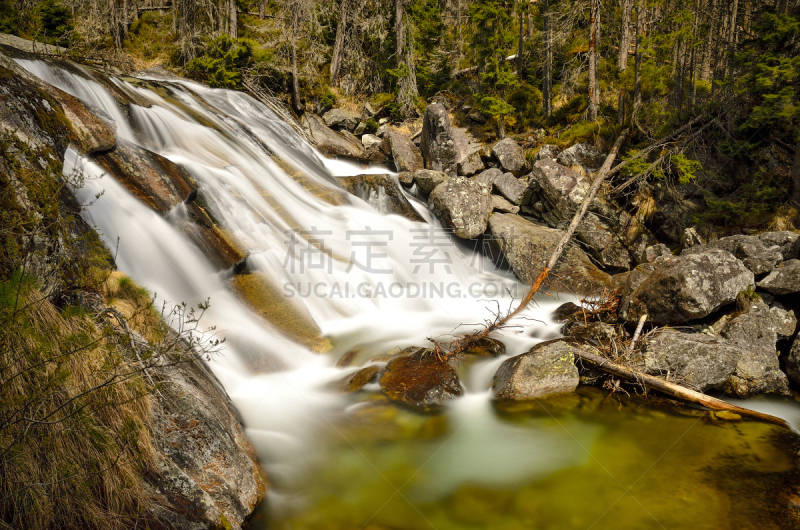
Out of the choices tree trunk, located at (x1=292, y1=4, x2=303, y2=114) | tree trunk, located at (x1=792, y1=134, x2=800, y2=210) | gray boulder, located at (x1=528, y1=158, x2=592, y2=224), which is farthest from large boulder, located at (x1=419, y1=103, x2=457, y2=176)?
tree trunk, located at (x1=792, y1=134, x2=800, y2=210)

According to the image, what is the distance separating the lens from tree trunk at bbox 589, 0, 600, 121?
13.3 m

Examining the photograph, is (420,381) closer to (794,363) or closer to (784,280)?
(794,363)

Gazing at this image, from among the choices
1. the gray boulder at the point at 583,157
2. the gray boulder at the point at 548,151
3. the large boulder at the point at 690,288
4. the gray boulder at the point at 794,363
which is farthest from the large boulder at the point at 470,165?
the gray boulder at the point at 794,363

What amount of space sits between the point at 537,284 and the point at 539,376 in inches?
123

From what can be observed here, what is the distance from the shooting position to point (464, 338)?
25.2 ft

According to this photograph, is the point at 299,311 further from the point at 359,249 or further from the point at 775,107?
the point at 775,107

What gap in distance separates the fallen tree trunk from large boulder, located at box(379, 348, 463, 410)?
1928mm

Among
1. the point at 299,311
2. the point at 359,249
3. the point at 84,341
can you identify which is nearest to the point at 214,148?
the point at 359,249

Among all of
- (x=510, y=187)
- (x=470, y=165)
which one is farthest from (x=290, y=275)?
(x=470, y=165)

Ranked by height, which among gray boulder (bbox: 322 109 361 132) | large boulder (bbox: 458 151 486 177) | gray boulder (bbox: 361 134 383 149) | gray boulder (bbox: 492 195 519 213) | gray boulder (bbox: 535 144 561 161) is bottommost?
gray boulder (bbox: 492 195 519 213)

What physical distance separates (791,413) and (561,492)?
146 inches

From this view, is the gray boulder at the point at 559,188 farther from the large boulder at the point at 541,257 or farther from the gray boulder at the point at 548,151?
the gray boulder at the point at 548,151

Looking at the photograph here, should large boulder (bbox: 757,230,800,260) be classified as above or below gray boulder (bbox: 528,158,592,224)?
below

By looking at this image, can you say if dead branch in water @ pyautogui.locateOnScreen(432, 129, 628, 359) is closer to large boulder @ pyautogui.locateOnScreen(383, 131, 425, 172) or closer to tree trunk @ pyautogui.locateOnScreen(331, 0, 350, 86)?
large boulder @ pyautogui.locateOnScreen(383, 131, 425, 172)
